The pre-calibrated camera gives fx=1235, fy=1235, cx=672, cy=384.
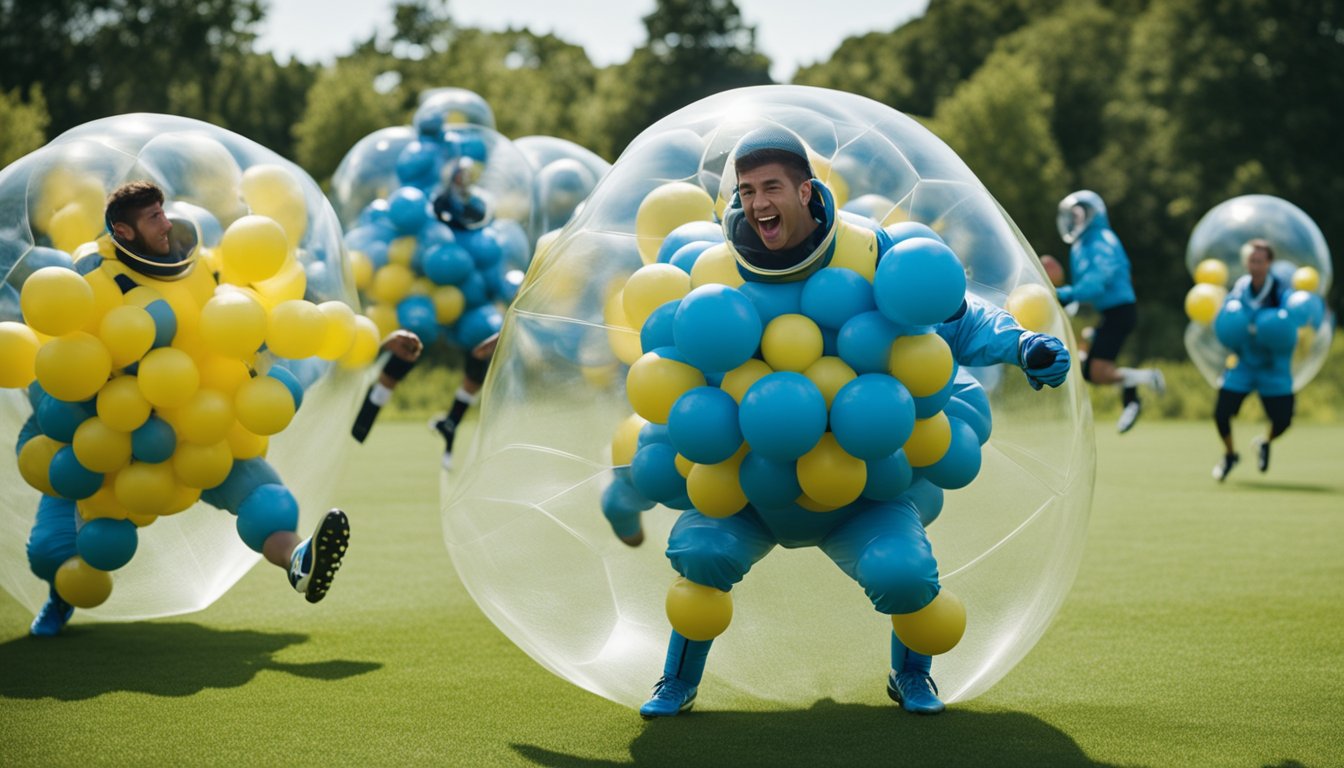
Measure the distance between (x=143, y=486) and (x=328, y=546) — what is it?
83 centimetres

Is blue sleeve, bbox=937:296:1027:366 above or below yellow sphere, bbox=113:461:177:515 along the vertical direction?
above

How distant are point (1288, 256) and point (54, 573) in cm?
1070

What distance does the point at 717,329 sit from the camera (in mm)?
3562

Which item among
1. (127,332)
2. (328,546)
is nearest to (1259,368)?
(328,546)

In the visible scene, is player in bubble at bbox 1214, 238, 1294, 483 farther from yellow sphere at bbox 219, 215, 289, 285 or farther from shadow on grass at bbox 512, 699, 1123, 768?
yellow sphere at bbox 219, 215, 289, 285

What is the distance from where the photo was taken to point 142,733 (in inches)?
162

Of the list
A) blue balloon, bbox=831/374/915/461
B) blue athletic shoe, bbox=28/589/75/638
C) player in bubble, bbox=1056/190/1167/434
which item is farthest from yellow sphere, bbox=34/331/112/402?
player in bubble, bbox=1056/190/1167/434

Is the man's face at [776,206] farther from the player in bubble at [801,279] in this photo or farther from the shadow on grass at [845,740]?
the shadow on grass at [845,740]

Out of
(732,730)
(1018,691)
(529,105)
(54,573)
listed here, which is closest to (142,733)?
(54,573)

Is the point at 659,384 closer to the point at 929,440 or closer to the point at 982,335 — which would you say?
the point at 929,440

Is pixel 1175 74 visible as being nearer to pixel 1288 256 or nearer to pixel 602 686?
pixel 1288 256

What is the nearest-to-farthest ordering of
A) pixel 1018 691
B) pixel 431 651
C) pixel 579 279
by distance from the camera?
pixel 579 279, pixel 1018 691, pixel 431 651

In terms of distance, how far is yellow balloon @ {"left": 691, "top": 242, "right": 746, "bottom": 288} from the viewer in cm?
383

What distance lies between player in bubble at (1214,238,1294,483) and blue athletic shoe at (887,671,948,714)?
7685mm
